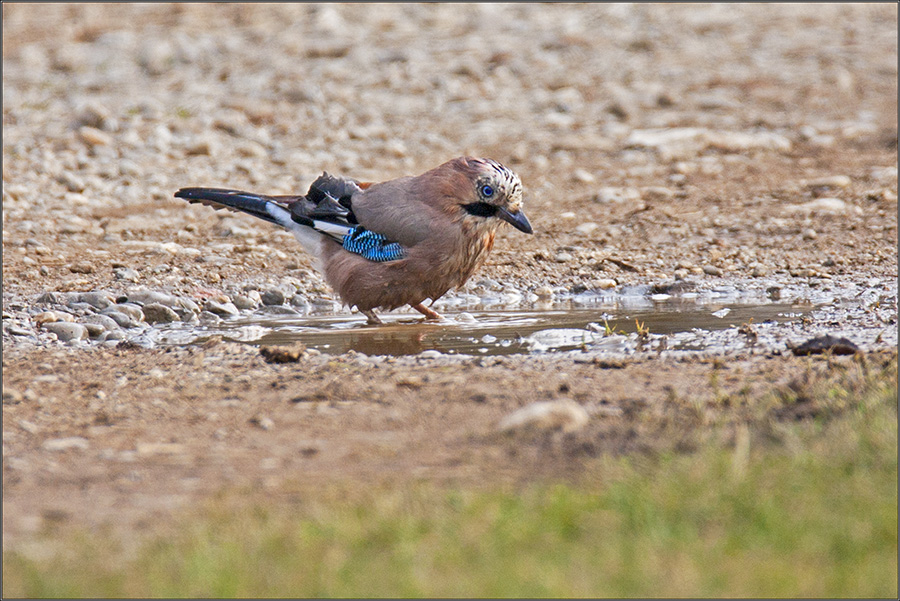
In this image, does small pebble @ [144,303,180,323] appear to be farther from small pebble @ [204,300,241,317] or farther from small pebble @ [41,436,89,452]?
small pebble @ [41,436,89,452]

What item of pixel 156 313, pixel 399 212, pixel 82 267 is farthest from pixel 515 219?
pixel 82 267

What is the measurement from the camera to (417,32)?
574 inches

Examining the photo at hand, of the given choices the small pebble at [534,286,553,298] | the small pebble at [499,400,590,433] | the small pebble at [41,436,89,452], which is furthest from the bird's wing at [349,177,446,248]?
the small pebble at [41,436,89,452]

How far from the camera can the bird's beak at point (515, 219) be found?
6688mm

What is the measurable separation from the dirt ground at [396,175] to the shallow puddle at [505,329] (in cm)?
43

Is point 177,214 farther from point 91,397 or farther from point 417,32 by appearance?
point 417,32

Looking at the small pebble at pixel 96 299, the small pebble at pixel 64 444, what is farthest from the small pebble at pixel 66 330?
the small pebble at pixel 64 444

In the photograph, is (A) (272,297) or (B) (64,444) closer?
(B) (64,444)

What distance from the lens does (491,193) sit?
668 centimetres

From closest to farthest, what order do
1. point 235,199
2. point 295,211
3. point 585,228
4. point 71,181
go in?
point 295,211
point 235,199
point 585,228
point 71,181

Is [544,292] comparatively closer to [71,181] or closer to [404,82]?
[71,181]

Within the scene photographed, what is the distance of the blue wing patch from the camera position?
6793mm

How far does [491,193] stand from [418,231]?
481mm

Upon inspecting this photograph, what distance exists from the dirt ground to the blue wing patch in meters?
0.62
